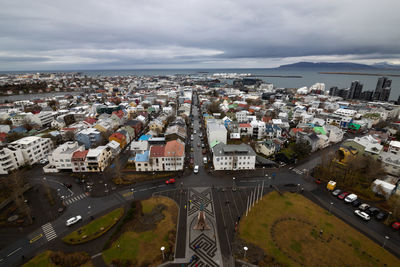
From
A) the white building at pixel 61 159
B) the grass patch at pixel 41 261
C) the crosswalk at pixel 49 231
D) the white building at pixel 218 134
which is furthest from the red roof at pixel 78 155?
the white building at pixel 218 134

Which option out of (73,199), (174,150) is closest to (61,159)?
(73,199)

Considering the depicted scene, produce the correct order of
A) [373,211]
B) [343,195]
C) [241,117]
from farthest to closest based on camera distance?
Answer: 1. [241,117]
2. [343,195]
3. [373,211]

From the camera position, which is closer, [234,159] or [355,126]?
[234,159]

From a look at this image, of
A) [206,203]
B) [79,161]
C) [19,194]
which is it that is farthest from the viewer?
[79,161]

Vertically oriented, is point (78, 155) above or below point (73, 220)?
above

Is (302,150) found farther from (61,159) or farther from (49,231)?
(61,159)

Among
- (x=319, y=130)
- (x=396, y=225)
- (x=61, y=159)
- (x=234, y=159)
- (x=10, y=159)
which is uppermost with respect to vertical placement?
(x=10, y=159)
